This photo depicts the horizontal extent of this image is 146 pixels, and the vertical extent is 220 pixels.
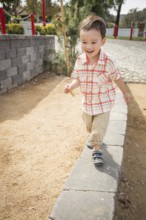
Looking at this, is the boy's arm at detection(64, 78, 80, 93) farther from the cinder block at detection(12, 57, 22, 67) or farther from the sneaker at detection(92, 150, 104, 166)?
the cinder block at detection(12, 57, 22, 67)


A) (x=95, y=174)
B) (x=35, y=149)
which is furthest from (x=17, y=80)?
(x=95, y=174)

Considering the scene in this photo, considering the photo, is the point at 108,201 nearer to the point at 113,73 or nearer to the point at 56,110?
the point at 113,73

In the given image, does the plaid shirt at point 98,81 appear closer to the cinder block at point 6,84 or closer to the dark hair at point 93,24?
the dark hair at point 93,24

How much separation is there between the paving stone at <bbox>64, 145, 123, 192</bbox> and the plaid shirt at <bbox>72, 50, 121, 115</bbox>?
493 millimetres

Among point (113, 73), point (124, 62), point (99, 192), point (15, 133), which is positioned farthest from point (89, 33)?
point (124, 62)

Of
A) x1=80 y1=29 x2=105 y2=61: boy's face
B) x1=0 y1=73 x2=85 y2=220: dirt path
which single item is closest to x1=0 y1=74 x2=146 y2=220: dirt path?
x1=0 y1=73 x2=85 y2=220: dirt path

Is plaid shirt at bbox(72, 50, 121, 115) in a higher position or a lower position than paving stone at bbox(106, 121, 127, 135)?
higher

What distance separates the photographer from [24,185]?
2367 mm

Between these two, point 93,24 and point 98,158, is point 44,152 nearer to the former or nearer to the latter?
point 98,158

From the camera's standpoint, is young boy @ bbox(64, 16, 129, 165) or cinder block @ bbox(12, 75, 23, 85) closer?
young boy @ bbox(64, 16, 129, 165)

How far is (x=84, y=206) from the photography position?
1.79m

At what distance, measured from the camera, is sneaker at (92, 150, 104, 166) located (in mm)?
2322

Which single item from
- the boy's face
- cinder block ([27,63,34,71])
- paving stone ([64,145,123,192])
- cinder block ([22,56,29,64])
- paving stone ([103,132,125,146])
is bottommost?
paving stone ([64,145,123,192])

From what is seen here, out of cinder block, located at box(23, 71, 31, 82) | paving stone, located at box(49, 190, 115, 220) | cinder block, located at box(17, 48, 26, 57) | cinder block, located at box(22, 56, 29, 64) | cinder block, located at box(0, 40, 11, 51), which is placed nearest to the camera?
paving stone, located at box(49, 190, 115, 220)
